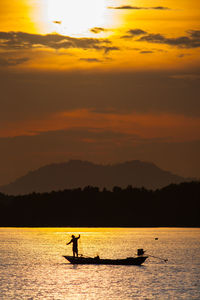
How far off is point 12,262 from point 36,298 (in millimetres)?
44468

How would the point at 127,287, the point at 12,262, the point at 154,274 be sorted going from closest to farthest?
the point at 127,287 < the point at 154,274 < the point at 12,262

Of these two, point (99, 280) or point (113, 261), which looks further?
point (113, 261)

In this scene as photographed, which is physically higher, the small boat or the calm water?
the small boat

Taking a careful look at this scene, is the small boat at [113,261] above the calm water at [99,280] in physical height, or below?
above

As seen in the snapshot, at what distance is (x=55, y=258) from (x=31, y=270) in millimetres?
23266

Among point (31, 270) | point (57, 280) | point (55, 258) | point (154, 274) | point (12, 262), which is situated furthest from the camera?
point (55, 258)

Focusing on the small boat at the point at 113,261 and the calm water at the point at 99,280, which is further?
the small boat at the point at 113,261

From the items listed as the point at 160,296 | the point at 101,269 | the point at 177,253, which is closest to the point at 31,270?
the point at 101,269

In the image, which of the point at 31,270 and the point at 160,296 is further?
the point at 31,270

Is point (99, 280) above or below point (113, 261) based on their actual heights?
below

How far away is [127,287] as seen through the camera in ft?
240

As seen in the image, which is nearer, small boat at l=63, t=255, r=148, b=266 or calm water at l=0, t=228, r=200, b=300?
calm water at l=0, t=228, r=200, b=300

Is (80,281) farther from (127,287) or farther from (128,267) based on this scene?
(128,267)

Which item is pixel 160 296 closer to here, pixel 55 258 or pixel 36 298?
pixel 36 298
